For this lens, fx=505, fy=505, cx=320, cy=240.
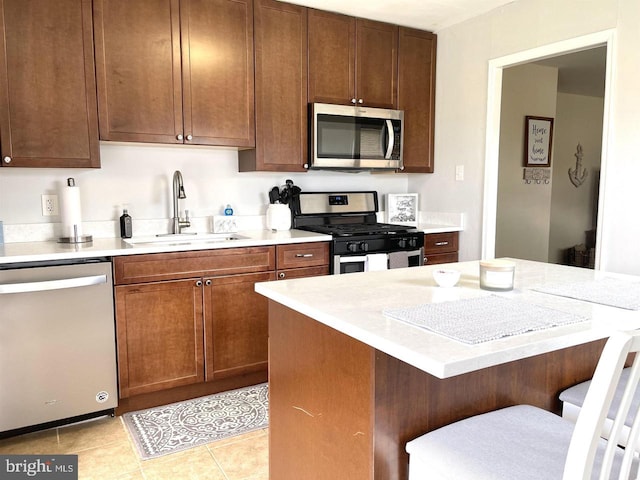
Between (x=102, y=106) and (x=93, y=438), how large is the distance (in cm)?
171

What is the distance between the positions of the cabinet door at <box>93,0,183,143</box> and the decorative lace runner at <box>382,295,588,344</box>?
2101 millimetres

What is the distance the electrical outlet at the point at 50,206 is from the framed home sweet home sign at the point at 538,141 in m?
4.17

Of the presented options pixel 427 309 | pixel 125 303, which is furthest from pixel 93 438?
pixel 427 309

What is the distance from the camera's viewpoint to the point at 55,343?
95.0 inches

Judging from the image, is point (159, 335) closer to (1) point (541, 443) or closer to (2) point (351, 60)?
(1) point (541, 443)

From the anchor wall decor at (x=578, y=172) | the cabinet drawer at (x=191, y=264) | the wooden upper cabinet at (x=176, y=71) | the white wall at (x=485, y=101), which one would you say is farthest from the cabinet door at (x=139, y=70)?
the anchor wall decor at (x=578, y=172)

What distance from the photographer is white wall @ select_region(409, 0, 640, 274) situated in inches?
107

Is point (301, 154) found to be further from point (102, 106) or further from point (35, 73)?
point (35, 73)

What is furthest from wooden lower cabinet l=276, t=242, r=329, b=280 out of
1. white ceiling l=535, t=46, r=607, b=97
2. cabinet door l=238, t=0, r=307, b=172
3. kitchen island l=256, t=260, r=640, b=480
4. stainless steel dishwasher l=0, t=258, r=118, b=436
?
white ceiling l=535, t=46, r=607, b=97

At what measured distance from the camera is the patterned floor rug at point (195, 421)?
239 cm

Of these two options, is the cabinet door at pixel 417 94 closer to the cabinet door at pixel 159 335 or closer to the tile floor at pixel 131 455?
the cabinet door at pixel 159 335

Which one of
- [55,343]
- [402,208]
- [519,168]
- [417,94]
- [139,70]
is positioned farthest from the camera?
[519,168]

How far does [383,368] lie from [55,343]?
187 centimetres

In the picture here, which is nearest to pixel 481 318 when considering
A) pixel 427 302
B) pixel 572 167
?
pixel 427 302
